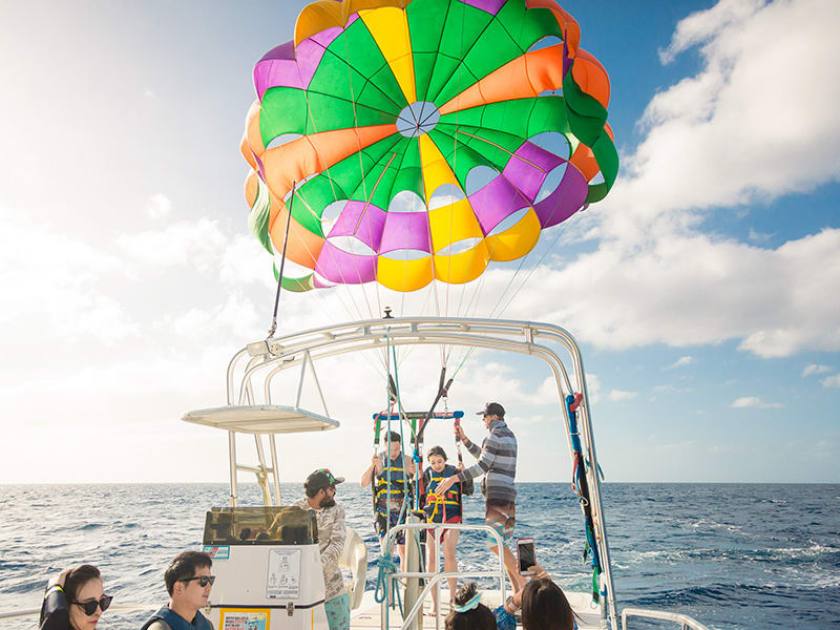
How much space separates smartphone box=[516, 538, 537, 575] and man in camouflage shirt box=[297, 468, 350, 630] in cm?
135

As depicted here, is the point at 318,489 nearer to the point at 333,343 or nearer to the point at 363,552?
the point at 363,552

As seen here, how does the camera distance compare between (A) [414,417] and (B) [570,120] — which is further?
(B) [570,120]

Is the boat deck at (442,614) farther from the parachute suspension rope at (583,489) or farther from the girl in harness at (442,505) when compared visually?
the parachute suspension rope at (583,489)

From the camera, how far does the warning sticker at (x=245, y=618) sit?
141 inches

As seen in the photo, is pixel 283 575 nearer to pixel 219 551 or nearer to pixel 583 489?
pixel 219 551

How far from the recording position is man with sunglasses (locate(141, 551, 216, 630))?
2912 mm

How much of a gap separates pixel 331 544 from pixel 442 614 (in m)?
2.25

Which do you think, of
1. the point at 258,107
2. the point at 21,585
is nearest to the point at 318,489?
the point at 258,107

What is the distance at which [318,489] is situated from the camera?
14.4ft

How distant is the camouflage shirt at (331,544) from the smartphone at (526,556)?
1.35 meters

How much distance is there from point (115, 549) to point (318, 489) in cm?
1988

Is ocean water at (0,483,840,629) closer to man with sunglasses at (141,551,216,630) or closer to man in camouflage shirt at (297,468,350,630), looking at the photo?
man in camouflage shirt at (297,468,350,630)

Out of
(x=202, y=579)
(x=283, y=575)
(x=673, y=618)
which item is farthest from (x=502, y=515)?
(x=202, y=579)

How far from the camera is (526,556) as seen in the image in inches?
155
